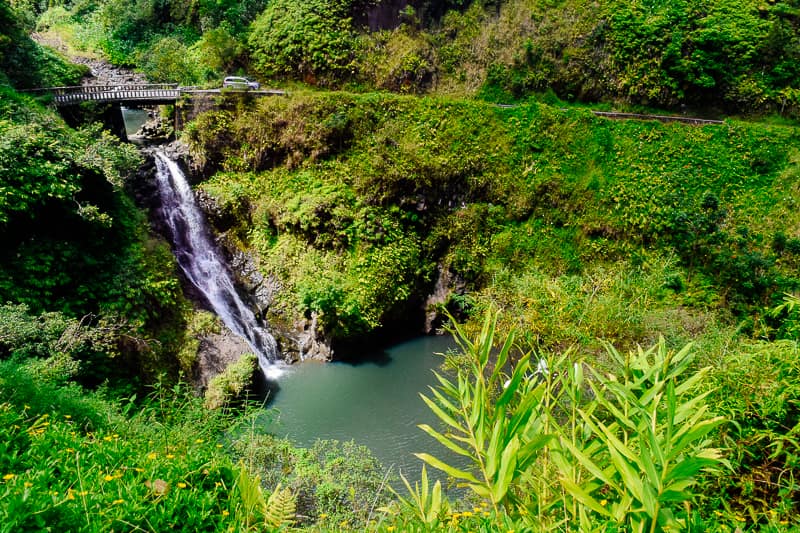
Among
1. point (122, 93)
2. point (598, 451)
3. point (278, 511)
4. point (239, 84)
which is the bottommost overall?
point (278, 511)

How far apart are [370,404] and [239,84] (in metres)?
12.1

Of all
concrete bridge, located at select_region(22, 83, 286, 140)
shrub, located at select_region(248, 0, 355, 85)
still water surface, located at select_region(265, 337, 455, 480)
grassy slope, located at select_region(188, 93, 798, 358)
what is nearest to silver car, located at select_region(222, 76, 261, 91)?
concrete bridge, located at select_region(22, 83, 286, 140)

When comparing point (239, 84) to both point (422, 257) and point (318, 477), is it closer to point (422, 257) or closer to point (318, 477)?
point (422, 257)

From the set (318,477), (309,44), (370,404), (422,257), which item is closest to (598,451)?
(318,477)

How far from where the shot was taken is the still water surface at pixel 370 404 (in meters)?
9.36

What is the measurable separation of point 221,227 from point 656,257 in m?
13.9

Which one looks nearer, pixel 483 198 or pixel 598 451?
pixel 598 451

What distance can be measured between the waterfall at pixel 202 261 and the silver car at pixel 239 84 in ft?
11.8

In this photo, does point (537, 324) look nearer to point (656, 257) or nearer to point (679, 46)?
point (656, 257)

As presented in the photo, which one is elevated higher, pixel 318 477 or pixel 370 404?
pixel 318 477

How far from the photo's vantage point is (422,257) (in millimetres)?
14305

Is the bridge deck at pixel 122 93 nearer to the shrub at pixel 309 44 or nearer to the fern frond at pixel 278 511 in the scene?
the shrub at pixel 309 44

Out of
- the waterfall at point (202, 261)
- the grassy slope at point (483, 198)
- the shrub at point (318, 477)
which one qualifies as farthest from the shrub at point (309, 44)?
the shrub at point (318, 477)

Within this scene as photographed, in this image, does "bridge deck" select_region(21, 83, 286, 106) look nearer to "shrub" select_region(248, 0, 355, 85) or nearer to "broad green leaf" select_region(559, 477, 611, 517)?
"shrub" select_region(248, 0, 355, 85)
